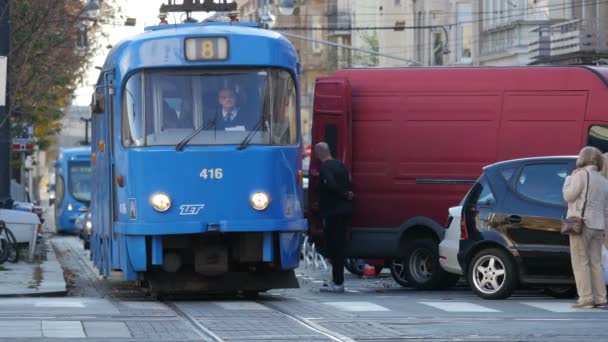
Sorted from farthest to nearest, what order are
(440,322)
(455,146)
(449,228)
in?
(455,146) → (449,228) → (440,322)

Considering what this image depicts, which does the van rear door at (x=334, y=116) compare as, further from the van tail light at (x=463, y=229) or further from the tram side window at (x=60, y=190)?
the tram side window at (x=60, y=190)

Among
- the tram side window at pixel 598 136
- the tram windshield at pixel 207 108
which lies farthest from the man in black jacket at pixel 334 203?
the tram side window at pixel 598 136

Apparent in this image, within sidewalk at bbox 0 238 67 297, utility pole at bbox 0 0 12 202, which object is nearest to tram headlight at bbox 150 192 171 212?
sidewalk at bbox 0 238 67 297

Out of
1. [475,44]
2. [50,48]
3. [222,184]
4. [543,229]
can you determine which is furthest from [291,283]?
[475,44]

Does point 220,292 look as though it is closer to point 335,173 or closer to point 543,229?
point 335,173

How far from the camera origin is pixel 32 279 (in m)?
22.8

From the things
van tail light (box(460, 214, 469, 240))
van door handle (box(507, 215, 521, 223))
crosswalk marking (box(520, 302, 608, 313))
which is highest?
van door handle (box(507, 215, 521, 223))

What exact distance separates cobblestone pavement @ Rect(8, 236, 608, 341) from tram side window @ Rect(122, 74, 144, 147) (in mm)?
1822

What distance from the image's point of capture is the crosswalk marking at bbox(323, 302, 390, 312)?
16984 millimetres

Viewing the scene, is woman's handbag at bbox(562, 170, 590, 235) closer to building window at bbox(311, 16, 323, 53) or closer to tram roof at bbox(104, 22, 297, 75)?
tram roof at bbox(104, 22, 297, 75)

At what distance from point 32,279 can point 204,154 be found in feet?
19.7

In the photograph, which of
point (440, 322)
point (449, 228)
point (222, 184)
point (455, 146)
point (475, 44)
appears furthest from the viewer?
point (475, 44)

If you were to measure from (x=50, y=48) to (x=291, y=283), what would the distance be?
17524 millimetres

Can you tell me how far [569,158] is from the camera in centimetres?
1844
